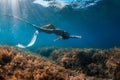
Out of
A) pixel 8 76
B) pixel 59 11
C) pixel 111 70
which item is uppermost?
pixel 59 11

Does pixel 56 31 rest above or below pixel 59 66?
above

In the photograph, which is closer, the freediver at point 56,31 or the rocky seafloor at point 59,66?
the rocky seafloor at point 59,66

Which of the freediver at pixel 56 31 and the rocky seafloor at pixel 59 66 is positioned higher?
the freediver at pixel 56 31

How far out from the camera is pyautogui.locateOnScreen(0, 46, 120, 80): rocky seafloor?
23.9 ft

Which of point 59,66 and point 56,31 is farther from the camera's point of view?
point 59,66

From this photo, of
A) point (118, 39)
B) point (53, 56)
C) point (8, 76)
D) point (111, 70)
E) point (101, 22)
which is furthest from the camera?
point (118, 39)

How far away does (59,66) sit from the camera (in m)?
11.1

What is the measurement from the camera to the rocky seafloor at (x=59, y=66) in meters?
7.29

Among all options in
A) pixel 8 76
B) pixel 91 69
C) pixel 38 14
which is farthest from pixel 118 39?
pixel 8 76

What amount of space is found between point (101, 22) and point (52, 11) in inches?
602

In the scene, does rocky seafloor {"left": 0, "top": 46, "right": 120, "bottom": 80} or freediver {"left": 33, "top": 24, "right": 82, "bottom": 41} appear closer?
rocky seafloor {"left": 0, "top": 46, "right": 120, "bottom": 80}

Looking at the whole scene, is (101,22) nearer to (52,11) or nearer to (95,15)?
(95,15)

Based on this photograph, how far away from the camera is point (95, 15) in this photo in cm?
4359

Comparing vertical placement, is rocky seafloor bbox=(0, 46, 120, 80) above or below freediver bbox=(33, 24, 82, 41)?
below
